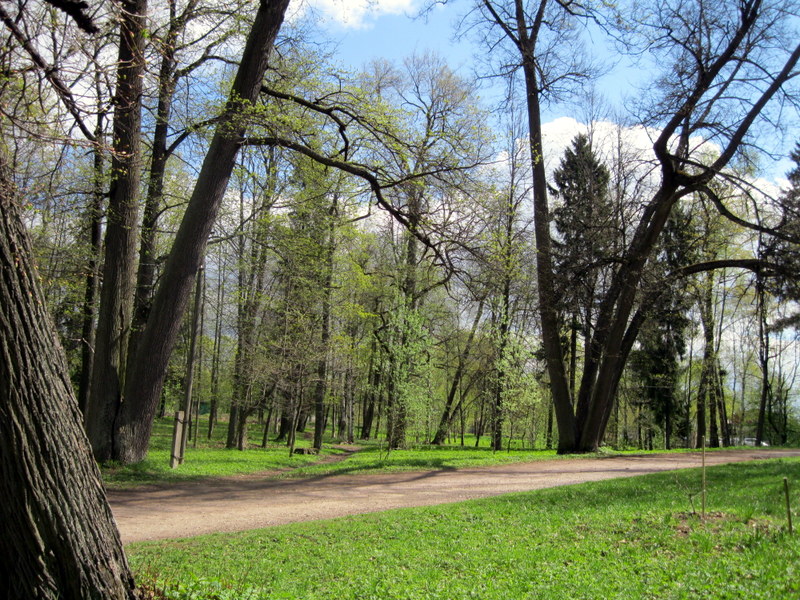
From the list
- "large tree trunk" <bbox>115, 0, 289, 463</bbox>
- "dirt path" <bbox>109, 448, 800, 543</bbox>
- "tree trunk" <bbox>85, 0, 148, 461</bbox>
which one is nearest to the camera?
"dirt path" <bbox>109, 448, 800, 543</bbox>

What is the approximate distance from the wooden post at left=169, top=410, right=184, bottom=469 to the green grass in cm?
628

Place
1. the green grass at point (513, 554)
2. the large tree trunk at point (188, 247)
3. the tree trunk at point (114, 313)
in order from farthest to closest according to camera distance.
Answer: the tree trunk at point (114, 313) < the large tree trunk at point (188, 247) < the green grass at point (513, 554)

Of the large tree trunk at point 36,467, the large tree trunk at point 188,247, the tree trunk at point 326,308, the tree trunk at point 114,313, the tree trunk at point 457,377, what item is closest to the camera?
the large tree trunk at point 36,467

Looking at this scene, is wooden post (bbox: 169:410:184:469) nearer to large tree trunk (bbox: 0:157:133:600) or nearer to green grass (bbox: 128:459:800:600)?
green grass (bbox: 128:459:800:600)

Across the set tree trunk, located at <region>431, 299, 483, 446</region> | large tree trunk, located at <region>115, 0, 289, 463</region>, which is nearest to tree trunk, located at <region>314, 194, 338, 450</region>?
tree trunk, located at <region>431, 299, 483, 446</region>

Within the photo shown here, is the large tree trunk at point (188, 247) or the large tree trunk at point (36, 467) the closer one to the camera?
the large tree trunk at point (36, 467)

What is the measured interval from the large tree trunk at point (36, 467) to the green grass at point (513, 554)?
859 mm

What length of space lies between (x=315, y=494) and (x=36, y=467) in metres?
8.75

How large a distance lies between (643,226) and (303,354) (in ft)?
39.3

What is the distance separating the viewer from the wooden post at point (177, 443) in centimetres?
1342

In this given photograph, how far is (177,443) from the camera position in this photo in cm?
1362

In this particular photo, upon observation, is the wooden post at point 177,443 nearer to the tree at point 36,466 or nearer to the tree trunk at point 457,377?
the tree at point 36,466

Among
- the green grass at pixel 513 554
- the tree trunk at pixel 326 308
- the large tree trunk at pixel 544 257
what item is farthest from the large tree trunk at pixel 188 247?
the large tree trunk at pixel 544 257

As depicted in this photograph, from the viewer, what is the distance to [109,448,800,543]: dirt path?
344 inches
